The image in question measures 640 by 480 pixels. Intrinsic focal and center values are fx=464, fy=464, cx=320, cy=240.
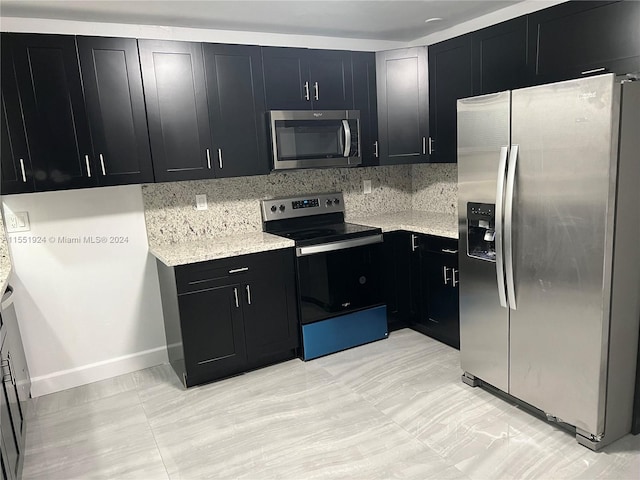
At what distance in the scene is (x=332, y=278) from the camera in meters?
3.33

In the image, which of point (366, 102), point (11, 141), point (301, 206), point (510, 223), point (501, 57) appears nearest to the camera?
point (510, 223)

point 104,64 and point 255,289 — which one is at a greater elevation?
point 104,64

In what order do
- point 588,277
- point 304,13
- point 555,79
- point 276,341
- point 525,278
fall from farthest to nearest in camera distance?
point 276,341 → point 304,13 → point 555,79 → point 525,278 → point 588,277

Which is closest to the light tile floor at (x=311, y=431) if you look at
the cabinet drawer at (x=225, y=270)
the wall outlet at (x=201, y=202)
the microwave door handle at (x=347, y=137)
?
the cabinet drawer at (x=225, y=270)

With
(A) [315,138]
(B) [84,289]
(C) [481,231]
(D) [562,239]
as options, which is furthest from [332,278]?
(B) [84,289]

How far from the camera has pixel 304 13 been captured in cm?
302

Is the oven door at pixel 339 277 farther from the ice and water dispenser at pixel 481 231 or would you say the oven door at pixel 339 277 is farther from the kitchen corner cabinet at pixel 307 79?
the kitchen corner cabinet at pixel 307 79

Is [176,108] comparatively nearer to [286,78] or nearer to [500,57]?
[286,78]

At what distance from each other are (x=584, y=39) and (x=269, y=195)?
2265 millimetres

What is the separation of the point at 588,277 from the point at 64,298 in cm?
309

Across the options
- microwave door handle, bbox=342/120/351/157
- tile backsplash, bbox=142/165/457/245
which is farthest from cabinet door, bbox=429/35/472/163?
microwave door handle, bbox=342/120/351/157

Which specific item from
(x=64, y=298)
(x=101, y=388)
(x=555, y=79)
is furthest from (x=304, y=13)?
(x=101, y=388)

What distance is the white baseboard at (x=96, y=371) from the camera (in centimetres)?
309

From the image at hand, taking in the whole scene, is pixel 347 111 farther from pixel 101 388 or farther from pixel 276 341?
pixel 101 388
